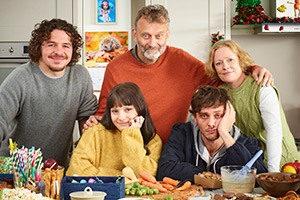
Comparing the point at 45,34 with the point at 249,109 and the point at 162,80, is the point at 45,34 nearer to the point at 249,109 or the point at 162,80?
the point at 162,80

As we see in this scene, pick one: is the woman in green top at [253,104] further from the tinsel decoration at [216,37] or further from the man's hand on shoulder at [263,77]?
the tinsel decoration at [216,37]

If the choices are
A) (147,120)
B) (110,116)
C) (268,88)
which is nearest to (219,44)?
(268,88)

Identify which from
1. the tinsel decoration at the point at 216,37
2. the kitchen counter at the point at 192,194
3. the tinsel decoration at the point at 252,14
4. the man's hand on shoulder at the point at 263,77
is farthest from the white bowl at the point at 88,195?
the tinsel decoration at the point at 252,14

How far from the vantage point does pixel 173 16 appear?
12.1ft

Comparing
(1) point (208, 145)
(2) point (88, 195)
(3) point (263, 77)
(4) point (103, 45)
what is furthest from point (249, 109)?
(4) point (103, 45)

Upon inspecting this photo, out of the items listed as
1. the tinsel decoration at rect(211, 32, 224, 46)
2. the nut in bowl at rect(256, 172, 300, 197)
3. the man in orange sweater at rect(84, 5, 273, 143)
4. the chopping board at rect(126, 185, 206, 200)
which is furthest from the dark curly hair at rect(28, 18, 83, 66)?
Answer: the tinsel decoration at rect(211, 32, 224, 46)

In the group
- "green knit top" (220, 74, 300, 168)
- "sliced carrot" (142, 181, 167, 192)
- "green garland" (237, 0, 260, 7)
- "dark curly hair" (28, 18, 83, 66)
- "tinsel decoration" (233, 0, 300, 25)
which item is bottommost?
"sliced carrot" (142, 181, 167, 192)

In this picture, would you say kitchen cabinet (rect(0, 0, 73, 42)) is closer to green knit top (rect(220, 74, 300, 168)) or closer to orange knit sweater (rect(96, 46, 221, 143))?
orange knit sweater (rect(96, 46, 221, 143))

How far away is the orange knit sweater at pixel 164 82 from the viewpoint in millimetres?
2512

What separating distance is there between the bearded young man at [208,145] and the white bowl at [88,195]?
1.84 ft

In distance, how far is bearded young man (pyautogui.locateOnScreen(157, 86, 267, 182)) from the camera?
1.84 m

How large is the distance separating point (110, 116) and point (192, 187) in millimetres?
637

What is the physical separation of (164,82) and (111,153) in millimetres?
686

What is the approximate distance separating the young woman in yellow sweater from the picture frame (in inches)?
79.3
